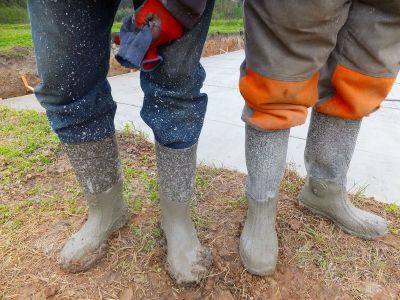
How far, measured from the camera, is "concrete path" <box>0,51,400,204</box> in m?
1.55

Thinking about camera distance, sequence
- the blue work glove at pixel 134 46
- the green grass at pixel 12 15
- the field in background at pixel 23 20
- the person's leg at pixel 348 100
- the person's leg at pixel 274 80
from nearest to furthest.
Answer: the blue work glove at pixel 134 46, the person's leg at pixel 274 80, the person's leg at pixel 348 100, the field in background at pixel 23 20, the green grass at pixel 12 15

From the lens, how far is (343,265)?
3.53 feet

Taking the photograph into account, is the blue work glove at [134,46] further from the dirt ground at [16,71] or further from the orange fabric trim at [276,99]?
the dirt ground at [16,71]

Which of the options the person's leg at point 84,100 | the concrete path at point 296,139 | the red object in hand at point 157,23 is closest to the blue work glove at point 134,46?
the red object in hand at point 157,23

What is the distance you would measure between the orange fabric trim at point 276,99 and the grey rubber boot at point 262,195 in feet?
0.23

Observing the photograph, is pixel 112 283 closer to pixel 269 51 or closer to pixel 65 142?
pixel 65 142

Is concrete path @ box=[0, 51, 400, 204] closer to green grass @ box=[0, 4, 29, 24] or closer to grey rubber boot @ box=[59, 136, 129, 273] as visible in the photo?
grey rubber boot @ box=[59, 136, 129, 273]

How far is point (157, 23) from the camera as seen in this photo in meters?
0.68

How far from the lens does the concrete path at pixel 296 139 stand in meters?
1.55

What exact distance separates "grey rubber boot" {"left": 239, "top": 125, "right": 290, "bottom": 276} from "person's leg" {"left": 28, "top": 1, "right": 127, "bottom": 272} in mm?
434

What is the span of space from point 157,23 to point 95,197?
606mm

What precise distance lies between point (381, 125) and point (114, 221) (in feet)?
6.02

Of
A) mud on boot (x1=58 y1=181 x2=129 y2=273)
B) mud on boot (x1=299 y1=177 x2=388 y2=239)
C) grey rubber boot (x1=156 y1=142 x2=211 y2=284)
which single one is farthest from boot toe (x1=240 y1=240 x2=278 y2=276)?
mud on boot (x1=58 y1=181 x2=129 y2=273)

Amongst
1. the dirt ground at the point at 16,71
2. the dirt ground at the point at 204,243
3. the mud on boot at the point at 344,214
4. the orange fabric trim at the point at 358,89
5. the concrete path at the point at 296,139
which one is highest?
the orange fabric trim at the point at 358,89
